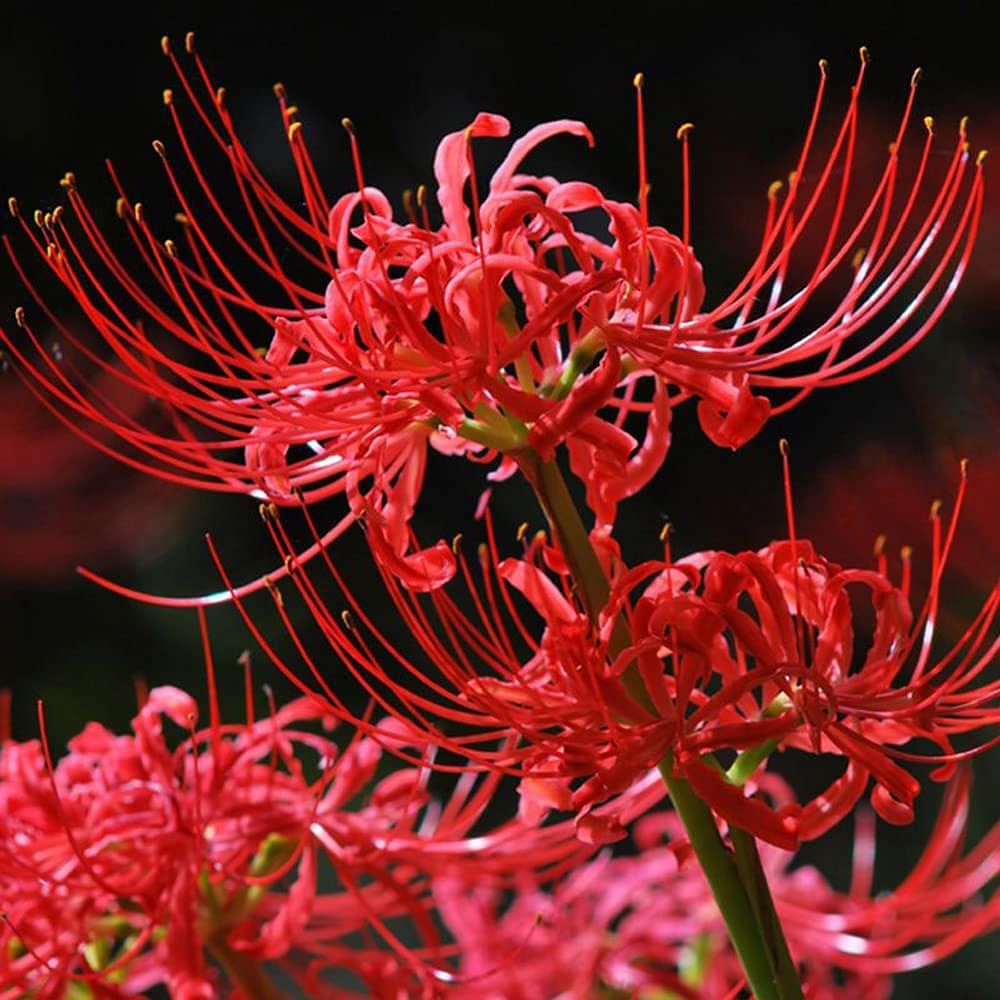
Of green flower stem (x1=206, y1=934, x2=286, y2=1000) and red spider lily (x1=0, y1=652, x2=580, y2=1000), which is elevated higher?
→ red spider lily (x1=0, y1=652, x2=580, y2=1000)

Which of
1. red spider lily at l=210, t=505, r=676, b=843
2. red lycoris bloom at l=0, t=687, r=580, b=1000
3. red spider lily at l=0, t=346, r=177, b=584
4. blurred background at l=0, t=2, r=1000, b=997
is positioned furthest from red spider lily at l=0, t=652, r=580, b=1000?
red spider lily at l=0, t=346, r=177, b=584

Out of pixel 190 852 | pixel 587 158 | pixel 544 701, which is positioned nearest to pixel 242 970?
pixel 190 852

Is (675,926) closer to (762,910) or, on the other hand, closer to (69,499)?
(762,910)

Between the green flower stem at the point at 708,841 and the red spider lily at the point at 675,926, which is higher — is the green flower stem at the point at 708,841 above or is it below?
above

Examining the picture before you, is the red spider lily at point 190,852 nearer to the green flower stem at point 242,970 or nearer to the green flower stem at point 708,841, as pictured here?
the green flower stem at point 242,970

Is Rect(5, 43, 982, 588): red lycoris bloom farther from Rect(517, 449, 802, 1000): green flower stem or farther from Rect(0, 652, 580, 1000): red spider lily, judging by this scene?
Rect(0, 652, 580, 1000): red spider lily

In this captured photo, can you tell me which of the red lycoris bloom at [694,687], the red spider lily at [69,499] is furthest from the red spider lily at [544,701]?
the red spider lily at [69,499]
